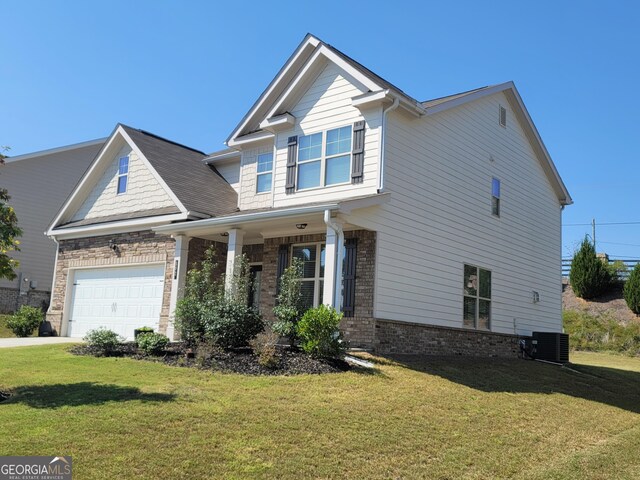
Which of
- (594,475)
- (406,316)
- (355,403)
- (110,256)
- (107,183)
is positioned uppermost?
(107,183)

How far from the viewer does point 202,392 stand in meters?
8.95

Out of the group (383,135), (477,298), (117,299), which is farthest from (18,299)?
(477,298)

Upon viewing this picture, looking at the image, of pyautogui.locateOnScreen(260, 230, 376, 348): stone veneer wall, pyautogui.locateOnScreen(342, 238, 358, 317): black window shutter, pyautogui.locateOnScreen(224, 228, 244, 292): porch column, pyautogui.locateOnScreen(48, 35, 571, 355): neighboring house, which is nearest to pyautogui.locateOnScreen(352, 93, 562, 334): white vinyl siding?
pyautogui.locateOnScreen(48, 35, 571, 355): neighboring house

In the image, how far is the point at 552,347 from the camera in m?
18.4

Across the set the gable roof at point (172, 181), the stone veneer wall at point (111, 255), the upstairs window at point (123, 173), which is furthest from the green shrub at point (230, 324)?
the upstairs window at point (123, 173)

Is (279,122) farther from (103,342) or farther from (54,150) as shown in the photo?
(54,150)

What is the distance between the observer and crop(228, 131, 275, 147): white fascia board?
55.5 feet

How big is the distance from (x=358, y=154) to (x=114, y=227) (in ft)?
28.7

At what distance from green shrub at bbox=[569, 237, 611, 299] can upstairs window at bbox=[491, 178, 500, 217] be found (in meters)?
14.0

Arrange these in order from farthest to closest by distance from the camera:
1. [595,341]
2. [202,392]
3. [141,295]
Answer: [595,341], [141,295], [202,392]

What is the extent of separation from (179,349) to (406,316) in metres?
5.33

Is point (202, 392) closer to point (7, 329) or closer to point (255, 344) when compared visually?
point (255, 344)

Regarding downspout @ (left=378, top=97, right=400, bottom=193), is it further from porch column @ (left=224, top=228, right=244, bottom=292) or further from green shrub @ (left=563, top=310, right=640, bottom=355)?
green shrub @ (left=563, top=310, right=640, bottom=355)

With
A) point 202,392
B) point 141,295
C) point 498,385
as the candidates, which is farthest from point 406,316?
point 141,295
